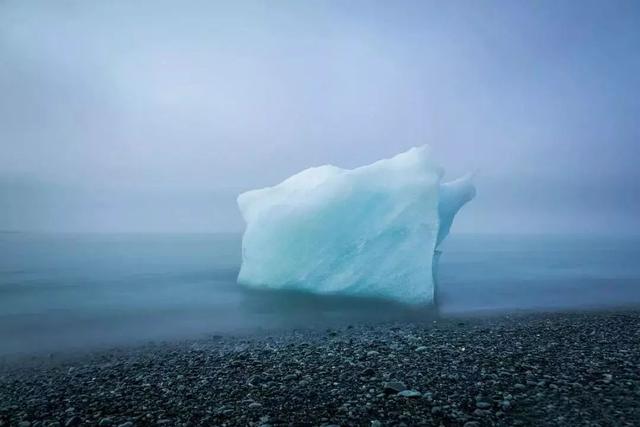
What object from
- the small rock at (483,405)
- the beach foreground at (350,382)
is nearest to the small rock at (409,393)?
the beach foreground at (350,382)

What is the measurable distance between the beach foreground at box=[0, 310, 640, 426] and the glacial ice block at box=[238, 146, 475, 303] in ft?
13.9

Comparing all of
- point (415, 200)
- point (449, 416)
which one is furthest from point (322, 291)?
point (449, 416)

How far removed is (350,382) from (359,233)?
808 centimetres

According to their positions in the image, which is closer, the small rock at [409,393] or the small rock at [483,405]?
the small rock at [483,405]

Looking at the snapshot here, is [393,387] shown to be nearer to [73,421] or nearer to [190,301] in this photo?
[73,421]

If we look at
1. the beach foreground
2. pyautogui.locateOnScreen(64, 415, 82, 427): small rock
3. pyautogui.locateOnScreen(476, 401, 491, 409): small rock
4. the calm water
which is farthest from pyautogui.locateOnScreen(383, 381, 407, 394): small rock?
the calm water

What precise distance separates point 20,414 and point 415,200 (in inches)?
423

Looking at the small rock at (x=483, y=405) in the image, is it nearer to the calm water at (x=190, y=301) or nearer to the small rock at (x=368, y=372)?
the small rock at (x=368, y=372)

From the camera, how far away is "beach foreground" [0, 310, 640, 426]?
4379 mm

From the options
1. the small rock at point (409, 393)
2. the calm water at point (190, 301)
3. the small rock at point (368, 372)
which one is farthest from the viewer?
the calm water at point (190, 301)

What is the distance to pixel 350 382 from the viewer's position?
210 inches

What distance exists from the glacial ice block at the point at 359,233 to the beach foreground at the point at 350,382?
4.24m

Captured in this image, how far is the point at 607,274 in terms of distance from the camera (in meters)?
24.2

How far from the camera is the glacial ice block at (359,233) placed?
41.1 ft
